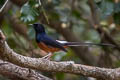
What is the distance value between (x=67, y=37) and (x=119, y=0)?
175 centimetres

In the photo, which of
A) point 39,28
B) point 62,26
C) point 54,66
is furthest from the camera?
point 62,26

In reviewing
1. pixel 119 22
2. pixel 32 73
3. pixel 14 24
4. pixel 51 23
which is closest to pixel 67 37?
pixel 51 23

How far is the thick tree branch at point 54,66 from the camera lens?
3.57 meters

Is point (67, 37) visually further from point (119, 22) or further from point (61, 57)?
point (119, 22)

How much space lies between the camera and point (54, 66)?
409 cm

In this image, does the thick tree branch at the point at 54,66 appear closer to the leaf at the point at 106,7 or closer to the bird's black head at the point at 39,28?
the leaf at the point at 106,7

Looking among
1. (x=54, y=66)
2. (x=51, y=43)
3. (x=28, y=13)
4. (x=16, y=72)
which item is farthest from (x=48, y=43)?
(x=54, y=66)

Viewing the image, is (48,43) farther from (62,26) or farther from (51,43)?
(62,26)

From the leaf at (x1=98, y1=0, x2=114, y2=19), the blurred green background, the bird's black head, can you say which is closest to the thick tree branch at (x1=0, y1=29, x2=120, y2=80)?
the leaf at (x1=98, y1=0, x2=114, y2=19)

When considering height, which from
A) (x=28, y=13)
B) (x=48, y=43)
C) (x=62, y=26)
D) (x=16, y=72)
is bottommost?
(x=16, y=72)

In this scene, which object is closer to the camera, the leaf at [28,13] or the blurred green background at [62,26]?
the leaf at [28,13]

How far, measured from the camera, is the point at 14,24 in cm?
693

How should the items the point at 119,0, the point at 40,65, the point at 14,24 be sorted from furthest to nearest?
1. the point at 14,24
2. the point at 119,0
3. the point at 40,65

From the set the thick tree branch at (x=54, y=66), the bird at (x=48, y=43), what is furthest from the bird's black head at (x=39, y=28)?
the thick tree branch at (x=54, y=66)
